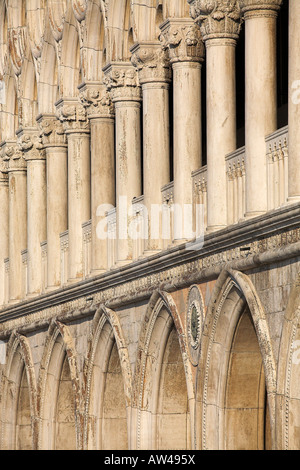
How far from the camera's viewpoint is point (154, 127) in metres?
21.2

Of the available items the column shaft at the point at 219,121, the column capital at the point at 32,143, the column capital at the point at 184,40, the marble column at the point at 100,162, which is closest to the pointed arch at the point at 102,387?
the marble column at the point at 100,162

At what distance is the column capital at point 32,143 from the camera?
27703 millimetres

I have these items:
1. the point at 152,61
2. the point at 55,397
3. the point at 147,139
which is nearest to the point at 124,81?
the point at 152,61

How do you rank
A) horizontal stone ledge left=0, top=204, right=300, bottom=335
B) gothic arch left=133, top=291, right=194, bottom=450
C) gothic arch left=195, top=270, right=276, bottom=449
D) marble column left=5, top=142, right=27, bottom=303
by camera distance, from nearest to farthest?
horizontal stone ledge left=0, top=204, right=300, bottom=335, gothic arch left=195, top=270, right=276, bottom=449, gothic arch left=133, top=291, right=194, bottom=450, marble column left=5, top=142, right=27, bottom=303

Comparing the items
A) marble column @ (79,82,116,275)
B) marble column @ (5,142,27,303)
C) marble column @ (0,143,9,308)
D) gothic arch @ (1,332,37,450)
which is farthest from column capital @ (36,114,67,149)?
gothic arch @ (1,332,37,450)

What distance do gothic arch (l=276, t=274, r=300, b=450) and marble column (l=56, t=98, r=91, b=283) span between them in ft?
31.3

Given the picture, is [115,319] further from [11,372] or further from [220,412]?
[11,372]

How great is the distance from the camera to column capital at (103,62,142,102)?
2248cm

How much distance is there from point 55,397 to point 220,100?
30.2 ft

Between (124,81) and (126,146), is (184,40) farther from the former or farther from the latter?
(126,146)

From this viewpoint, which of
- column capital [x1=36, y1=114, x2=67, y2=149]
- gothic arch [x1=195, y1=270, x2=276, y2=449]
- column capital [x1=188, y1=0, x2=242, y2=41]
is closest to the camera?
gothic arch [x1=195, y1=270, x2=276, y2=449]

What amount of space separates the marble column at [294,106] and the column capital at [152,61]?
204 inches

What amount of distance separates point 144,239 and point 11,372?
8276 mm

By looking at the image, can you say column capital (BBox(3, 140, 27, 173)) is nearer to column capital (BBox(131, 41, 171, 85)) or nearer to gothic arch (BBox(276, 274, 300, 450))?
column capital (BBox(131, 41, 171, 85))
